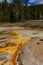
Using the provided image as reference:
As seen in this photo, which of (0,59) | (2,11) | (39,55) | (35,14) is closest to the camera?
(0,59)

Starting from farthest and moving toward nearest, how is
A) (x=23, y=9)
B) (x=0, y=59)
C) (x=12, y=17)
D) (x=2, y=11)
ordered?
(x=23, y=9)
(x=2, y=11)
(x=12, y=17)
(x=0, y=59)

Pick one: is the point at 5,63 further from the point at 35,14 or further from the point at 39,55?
the point at 35,14

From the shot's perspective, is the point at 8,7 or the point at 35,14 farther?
the point at 35,14

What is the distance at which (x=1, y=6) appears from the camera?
5416 centimetres

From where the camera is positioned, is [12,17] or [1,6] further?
[1,6]

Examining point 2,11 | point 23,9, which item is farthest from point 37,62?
point 23,9

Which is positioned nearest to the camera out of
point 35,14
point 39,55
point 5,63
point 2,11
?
point 5,63

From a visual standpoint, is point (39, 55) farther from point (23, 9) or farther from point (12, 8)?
point (23, 9)

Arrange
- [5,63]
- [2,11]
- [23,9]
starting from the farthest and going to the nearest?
[23,9], [2,11], [5,63]

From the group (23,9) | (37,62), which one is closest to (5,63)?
(37,62)

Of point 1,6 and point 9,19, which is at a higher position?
point 1,6

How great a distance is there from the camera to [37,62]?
723 cm

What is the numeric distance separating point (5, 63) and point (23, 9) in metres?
52.7

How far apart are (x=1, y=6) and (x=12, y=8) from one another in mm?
3412
